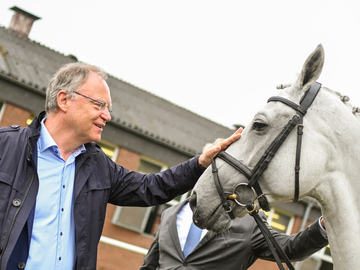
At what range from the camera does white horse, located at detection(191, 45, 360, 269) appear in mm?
3041

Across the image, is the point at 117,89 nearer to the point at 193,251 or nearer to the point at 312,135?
the point at 193,251

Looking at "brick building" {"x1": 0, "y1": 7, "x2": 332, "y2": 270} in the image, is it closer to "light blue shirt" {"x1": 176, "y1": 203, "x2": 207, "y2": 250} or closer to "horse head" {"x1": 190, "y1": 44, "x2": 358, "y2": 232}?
"light blue shirt" {"x1": 176, "y1": 203, "x2": 207, "y2": 250}

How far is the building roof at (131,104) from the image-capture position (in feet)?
55.4

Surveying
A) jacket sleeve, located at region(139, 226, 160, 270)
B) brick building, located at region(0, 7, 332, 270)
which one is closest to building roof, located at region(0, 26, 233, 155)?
brick building, located at region(0, 7, 332, 270)

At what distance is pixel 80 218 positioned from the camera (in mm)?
3127

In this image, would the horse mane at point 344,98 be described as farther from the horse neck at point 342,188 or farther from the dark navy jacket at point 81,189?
the dark navy jacket at point 81,189

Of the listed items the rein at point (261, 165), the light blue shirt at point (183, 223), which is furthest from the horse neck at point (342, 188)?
the light blue shirt at point (183, 223)

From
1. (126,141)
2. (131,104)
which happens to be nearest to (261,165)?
(126,141)

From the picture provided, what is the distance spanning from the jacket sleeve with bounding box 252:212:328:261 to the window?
40.8 feet

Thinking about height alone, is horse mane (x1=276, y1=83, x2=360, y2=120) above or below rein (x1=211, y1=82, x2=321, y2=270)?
above

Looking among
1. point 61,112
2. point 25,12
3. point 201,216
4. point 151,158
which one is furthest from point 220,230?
point 25,12

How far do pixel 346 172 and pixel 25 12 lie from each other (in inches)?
816

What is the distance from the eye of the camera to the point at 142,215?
55.9ft

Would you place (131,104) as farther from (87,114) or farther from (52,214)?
(52,214)
